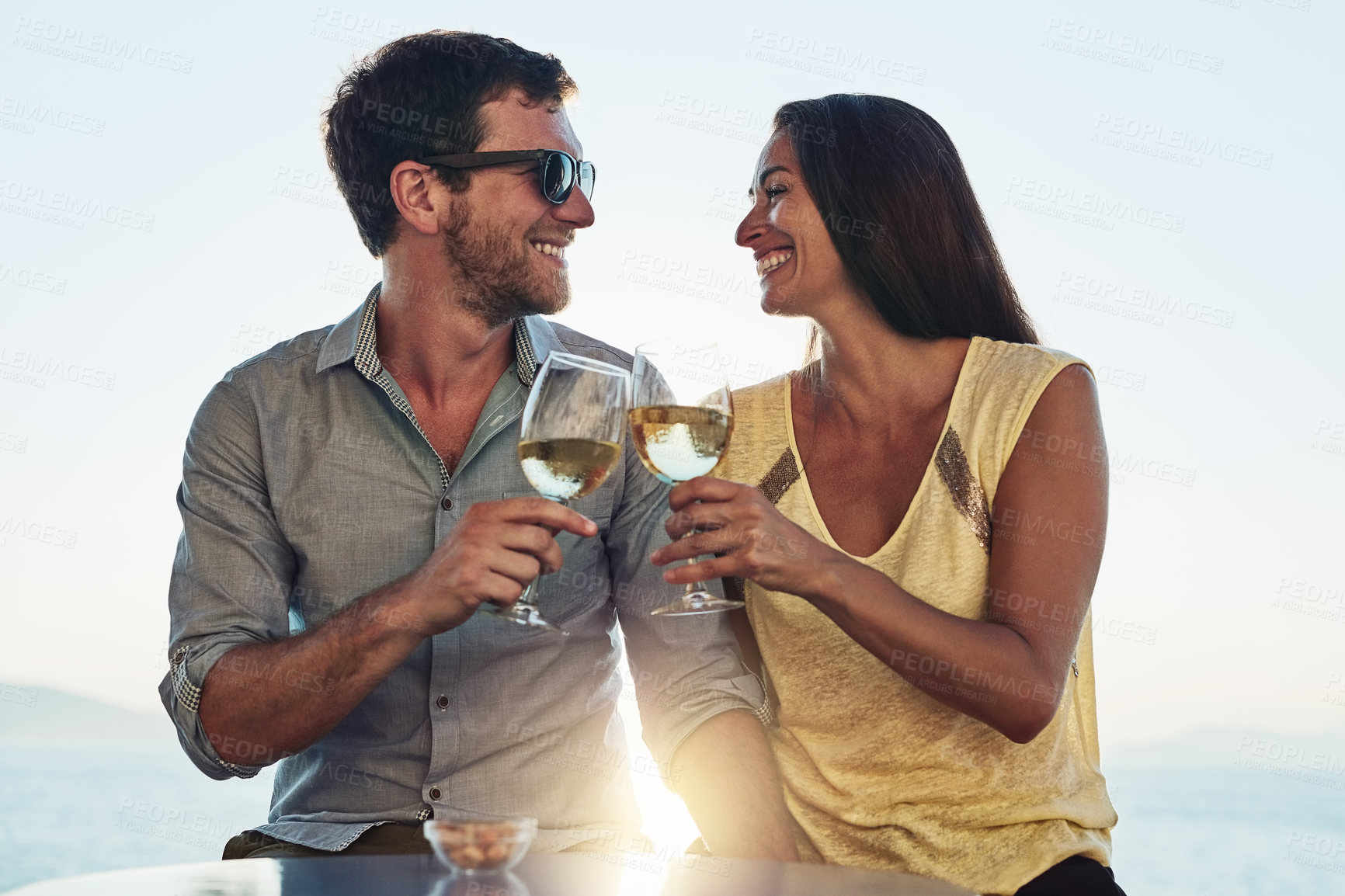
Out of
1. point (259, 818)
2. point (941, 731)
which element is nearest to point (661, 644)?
point (941, 731)

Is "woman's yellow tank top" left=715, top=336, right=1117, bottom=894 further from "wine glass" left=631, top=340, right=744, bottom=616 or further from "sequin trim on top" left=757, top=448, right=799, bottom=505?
"wine glass" left=631, top=340, right=744, bottom=616

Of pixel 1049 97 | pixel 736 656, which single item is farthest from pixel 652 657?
pixel 1049 97

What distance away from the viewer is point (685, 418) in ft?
5.72

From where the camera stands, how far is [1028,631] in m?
2.02

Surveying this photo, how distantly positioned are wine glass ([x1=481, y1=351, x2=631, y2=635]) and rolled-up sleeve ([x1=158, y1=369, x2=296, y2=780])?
30.6 inches

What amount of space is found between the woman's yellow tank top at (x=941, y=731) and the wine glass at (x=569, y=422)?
72 cm

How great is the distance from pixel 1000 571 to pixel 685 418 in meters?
0.78

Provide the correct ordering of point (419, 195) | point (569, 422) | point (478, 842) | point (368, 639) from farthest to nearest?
point (419, 195), point (368, 639), point (569, 422), point (478, 842)

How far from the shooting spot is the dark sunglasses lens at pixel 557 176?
2.60m

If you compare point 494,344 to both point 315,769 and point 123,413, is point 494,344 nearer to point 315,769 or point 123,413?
point 315,769

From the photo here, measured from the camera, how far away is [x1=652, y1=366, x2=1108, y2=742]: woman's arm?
1721 mm

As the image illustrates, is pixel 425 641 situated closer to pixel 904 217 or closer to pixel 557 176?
pixel 557 176

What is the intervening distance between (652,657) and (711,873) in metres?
1.08

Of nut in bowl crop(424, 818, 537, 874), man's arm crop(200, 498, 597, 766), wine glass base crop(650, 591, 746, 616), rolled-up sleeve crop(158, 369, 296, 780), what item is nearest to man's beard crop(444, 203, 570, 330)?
rolled-up sleeve crop(158, 369, 296, 780)
